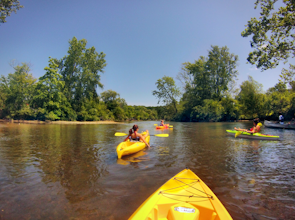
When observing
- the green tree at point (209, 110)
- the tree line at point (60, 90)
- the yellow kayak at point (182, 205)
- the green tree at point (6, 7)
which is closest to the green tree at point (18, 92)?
the tree line at point (60, 90)

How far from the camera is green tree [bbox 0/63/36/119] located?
1272 inches

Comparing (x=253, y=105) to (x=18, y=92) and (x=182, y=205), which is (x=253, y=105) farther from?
(x=18, y=92)

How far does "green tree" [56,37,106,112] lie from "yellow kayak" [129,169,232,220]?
3668cm

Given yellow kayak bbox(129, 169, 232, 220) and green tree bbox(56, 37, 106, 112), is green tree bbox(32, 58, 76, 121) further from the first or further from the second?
yellow kayak bbox(129, 169, 232, 220)

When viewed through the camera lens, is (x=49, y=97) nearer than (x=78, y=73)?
Yes

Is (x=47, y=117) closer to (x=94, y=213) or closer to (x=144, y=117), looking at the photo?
(x=94, y=213)

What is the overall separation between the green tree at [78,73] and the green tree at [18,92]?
21.5ft

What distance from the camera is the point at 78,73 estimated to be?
123ft

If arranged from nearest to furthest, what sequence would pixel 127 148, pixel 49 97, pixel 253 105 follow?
pixel 127 148 → pixel 49 97 → pixel 253 105

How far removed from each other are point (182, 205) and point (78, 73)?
128ft

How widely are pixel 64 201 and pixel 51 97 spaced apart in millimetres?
33539

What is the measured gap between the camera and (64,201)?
355 centimetres

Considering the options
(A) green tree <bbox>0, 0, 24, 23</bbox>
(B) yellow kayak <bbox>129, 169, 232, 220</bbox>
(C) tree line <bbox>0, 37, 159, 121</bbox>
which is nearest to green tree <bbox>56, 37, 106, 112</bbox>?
(C) tree line <bbox>0, 37, 159, 121</bbox>

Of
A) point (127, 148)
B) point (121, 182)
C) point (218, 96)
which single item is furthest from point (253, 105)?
point (121, 182)
